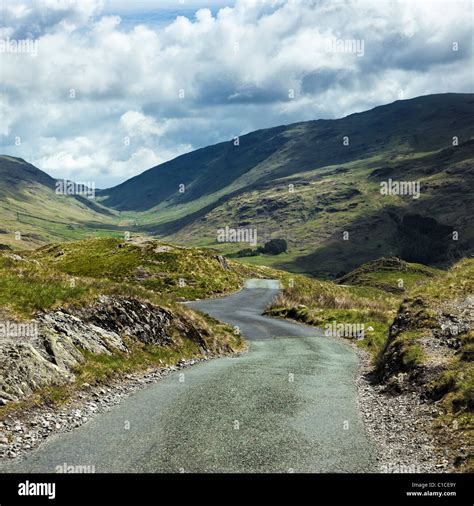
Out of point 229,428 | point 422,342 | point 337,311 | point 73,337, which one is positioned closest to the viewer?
point 229,428

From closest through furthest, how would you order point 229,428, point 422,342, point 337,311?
point 229,428 → point 422,342 → point 337,311

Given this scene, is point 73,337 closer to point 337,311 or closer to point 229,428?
point 229,428

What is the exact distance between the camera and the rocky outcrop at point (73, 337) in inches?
822

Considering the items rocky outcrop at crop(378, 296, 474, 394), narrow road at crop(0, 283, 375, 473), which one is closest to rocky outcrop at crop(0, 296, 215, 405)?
narrow road at crop(0, 283, 375, 473)

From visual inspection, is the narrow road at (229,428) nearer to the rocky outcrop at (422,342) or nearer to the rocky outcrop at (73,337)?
the rocky outcrop at (422,342)

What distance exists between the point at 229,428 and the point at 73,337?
11227mm

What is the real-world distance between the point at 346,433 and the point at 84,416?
408 inches

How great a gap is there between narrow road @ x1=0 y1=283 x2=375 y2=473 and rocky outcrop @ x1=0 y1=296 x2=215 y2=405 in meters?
3.31

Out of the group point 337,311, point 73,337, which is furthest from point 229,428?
point 337,311

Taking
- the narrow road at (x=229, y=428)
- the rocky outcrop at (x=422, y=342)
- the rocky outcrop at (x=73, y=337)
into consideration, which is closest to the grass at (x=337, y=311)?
the rocky outcrop at (x=422, y=342)

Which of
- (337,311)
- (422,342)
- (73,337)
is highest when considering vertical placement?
(73,337)

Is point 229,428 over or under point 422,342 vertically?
under

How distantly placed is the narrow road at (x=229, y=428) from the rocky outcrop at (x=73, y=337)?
10.9ft

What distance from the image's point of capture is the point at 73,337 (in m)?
26.8
